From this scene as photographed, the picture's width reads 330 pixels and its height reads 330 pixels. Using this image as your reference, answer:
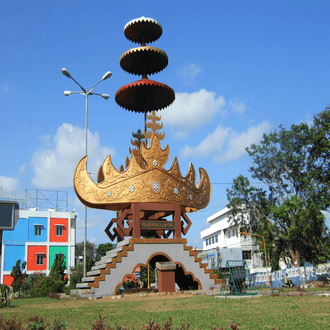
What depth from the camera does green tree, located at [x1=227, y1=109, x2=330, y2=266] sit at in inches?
1199

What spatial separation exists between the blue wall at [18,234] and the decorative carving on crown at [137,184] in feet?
71.9

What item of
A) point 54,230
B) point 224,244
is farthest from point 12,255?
point 224,244

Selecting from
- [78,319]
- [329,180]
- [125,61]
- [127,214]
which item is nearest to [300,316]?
[78,319]

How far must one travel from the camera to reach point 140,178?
19875mm

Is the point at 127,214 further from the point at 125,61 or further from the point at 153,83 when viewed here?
the point at 125,61

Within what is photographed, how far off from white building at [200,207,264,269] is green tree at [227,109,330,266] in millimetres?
10964

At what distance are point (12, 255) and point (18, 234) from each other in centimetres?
217

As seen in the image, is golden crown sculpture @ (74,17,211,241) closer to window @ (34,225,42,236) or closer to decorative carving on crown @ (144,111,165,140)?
decorative carving on crown @ (144,111,165,140)

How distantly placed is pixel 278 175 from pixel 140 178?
58.2 feet

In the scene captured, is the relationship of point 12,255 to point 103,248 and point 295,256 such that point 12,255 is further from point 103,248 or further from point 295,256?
point 295,256

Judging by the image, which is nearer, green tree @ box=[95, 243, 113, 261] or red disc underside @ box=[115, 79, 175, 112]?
red disc underside @ box=[115, 79, 175, 112]

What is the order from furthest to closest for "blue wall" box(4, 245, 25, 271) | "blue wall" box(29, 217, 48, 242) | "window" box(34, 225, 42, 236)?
"window" box(34, 225, 42, 236) → "blue wall" box(29, 217, 48, 242) → "blue wall" box(4, 245, 25, 271)

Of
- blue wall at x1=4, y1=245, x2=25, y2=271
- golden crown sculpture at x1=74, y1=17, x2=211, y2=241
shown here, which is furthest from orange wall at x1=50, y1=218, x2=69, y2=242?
golden crown sculpture at x1=74, y1=17, x2=211, y2=241

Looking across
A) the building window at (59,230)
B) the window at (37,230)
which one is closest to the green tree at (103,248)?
the building window at (59,230)
